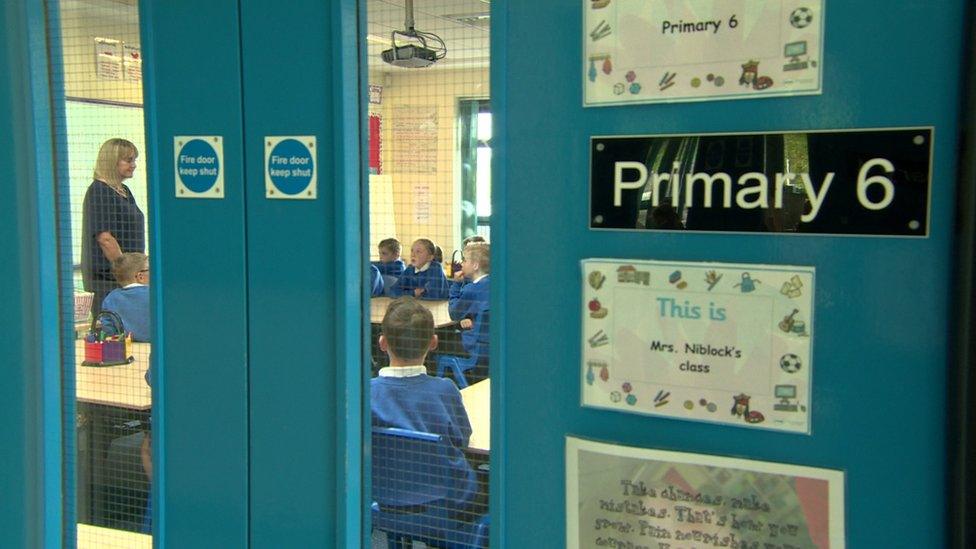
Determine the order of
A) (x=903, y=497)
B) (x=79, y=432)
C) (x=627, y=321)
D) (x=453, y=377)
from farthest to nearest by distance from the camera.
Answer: (x=79, y=432) → (x=453, y=377) → (x=627, y=321) → (x=903, y=497)

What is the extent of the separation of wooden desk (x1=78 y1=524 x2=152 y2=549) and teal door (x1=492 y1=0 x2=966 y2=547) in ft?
2.82

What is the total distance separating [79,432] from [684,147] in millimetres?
1472

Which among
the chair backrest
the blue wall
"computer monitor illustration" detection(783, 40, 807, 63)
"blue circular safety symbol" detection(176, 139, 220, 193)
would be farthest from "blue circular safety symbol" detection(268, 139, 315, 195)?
"computer monitor illustration" detection(783, 40, 807, 63)

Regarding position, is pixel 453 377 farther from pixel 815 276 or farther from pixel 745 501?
pixel 815 276

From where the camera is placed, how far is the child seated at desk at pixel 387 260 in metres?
1.56

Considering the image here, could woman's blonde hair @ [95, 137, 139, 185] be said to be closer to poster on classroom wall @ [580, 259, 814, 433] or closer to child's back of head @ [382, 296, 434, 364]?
child's back of head @ [382, 296, 434, 364]

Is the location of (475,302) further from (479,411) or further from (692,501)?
(692,501)

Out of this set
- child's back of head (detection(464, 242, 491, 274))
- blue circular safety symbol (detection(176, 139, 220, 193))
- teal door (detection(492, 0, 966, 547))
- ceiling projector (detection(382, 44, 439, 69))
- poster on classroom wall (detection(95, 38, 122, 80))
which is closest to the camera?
teal door (detection(492, 0, 966, 547))

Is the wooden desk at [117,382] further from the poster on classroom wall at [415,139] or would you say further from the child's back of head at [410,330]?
the poster on classroom wall at [415,139]

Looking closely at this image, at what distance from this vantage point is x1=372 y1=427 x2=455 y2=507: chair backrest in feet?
5.08

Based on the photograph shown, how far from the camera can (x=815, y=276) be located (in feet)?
3.91

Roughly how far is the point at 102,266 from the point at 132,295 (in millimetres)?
101

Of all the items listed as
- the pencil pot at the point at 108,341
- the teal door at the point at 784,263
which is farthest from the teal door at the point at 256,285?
the teal door at the point at 784,263

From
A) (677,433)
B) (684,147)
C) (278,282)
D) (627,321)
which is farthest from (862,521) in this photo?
(278,282)
